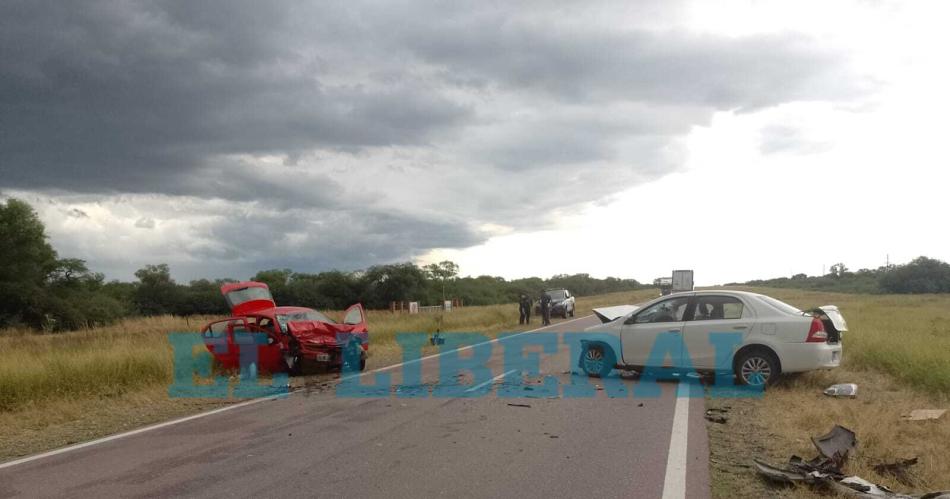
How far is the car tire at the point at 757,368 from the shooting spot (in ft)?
38.2

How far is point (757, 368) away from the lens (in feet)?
38.7

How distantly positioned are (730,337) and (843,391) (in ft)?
5.92

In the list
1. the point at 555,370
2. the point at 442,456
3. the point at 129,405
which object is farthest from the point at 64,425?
the point at 555,370

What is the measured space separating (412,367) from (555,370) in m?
3.54

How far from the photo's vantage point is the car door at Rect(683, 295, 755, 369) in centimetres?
1200

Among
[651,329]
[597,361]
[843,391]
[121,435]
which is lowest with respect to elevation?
[121,435]

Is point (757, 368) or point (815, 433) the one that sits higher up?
point (757, 368)

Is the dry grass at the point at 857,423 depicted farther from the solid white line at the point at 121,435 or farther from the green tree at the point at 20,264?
the green tree at the point at 20,264

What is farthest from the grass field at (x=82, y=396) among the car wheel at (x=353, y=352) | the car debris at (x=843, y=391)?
the car debris at (x=843, y=391)

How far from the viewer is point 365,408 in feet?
34.9

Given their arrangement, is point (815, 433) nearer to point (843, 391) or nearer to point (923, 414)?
point (923, 414)

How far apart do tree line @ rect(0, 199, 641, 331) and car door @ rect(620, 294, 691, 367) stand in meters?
25.2

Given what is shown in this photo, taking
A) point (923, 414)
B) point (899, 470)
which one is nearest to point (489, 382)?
point (923, 414)

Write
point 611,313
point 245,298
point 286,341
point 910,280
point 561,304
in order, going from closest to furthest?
point 611,313
point 286,341
point 245,298
point 561,304
point 910,280
